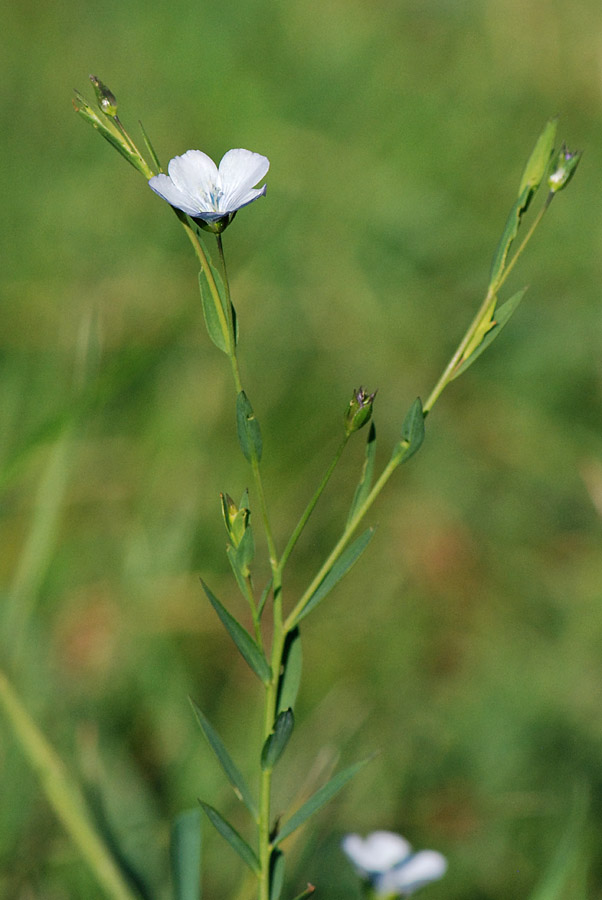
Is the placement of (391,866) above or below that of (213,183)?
below

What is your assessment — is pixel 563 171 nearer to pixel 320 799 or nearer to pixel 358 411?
pixel 358 411

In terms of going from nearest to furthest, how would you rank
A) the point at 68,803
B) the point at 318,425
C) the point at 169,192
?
the point at 169,192 → the point at 68,803 → the point at 318,425

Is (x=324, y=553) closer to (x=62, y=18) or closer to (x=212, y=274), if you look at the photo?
(x=212, y=274)

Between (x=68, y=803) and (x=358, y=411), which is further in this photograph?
(x=68, y=803)

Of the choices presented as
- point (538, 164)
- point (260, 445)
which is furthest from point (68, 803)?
point (538, 164)

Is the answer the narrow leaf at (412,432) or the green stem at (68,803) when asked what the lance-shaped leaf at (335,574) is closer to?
the narrow leaf at (412,432)
